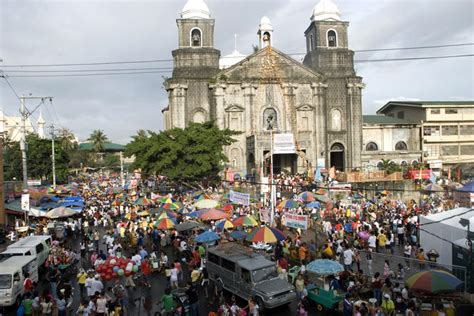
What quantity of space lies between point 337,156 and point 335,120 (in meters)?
4.52

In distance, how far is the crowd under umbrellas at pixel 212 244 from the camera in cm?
1258

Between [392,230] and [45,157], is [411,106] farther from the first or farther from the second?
[45,157]

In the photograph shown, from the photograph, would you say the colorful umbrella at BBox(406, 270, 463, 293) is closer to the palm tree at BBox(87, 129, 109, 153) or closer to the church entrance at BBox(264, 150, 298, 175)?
the church entrance at BBox(264, 150, 298, 175)

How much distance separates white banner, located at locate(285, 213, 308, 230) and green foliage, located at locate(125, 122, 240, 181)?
57.0 feet

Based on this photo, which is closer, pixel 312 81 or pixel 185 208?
pixel 185 208

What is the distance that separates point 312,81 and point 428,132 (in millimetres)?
16475

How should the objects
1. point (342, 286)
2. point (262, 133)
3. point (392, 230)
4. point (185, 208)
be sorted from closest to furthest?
point (342, 286) → point (392, 230) → point (185, 208) → point (262, 133)

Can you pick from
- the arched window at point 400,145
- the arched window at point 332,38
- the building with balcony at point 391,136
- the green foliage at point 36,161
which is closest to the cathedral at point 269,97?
the arched window at point 332,38

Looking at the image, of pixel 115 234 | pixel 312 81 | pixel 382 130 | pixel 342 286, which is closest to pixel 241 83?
pixel 312 81

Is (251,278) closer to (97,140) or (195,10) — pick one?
(195,10)

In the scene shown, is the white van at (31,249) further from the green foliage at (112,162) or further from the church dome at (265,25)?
the green foliage at (112,162)

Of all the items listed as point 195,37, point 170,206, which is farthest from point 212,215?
point 195,37

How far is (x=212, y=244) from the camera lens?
1847cm

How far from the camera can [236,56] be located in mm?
68750
